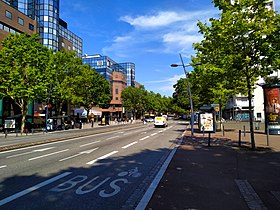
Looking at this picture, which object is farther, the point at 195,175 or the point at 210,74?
the point at 210,74

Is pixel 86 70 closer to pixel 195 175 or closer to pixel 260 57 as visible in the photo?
pixel 260 57

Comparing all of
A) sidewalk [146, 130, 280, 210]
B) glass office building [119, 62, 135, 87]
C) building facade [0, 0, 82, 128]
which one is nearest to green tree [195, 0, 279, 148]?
sidewalk [146, 130, 280, 210]

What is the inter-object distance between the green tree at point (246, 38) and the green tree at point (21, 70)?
23823mm

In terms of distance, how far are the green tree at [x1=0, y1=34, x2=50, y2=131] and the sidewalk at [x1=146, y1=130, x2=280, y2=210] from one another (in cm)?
2459

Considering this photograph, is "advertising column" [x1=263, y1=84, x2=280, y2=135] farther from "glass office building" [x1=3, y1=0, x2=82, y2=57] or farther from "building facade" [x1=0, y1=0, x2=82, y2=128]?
"glass office building" [x1=3, y1=0, x2=82, y2=57]

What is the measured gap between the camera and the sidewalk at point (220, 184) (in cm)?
497

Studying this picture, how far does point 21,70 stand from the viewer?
29.5 metres

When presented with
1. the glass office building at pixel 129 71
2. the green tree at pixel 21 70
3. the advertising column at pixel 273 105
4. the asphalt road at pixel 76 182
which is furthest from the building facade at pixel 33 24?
the glass office building at pixel 129 71

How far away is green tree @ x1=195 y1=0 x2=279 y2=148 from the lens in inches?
438

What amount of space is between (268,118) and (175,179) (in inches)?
598

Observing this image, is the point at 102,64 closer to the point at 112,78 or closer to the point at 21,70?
the point at 112,78

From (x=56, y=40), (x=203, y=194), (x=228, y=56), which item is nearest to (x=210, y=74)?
(x=228, y=56)

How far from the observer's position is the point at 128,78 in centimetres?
11781

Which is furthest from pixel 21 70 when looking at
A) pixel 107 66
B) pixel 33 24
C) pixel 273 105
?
pixel 107 66
